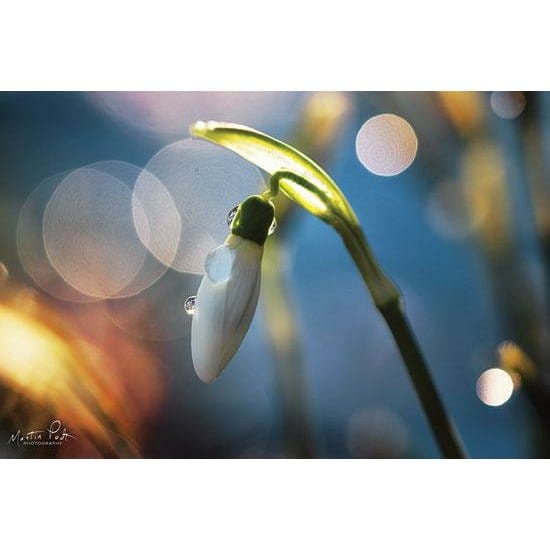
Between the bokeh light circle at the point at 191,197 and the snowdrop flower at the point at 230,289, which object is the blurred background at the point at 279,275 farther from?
the snowdrop flower at the point at 230,289

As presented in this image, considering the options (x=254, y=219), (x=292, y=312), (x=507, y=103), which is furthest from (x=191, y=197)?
(x=507, y=103)

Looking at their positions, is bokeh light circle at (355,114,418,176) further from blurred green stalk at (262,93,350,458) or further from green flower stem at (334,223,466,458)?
green flower stem at (334,223,466,458)

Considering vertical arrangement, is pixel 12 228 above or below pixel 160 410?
above

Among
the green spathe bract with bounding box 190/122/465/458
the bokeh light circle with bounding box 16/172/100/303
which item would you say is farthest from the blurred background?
the green spathe bract with bounding box 190/122/465/458
